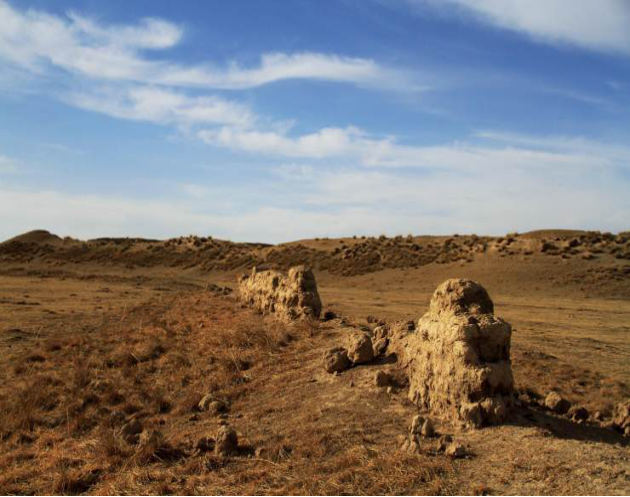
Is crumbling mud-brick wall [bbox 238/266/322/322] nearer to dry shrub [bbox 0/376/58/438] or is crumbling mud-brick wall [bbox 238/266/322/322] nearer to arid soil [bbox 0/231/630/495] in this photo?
arid soil [bbox 0/231/630/495]

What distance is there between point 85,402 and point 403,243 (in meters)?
40.1

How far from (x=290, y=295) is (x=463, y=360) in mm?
7102

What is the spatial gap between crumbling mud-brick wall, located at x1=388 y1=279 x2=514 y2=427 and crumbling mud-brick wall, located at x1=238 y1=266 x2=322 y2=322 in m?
5.31

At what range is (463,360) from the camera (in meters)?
5.84

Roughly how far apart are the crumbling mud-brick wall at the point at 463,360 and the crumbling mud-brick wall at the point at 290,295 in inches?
209

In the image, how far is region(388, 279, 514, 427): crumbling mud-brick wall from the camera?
5695 millimetres

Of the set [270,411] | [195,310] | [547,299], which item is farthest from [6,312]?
[547,299]

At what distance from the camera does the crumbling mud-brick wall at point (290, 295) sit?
39.7 ft

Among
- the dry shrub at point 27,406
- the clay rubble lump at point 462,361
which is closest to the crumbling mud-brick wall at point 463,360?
the clay rubble lump at point 462,361

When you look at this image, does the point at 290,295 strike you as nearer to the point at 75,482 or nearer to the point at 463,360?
the point at 463,360

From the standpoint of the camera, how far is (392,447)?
17.7ft

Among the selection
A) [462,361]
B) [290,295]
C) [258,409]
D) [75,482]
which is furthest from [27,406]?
[462,361]

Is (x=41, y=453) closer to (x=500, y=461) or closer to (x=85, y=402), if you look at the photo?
(x=85, y=402)

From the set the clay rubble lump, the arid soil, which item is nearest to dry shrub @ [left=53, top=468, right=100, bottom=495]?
the arid soil
